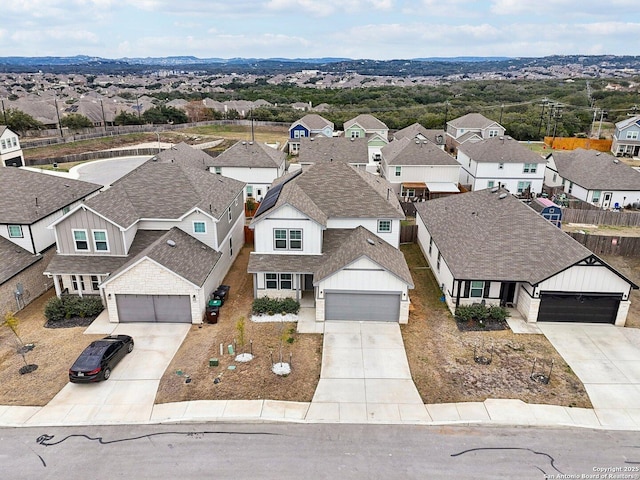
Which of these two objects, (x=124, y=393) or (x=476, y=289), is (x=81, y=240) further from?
(x=476, y=289)

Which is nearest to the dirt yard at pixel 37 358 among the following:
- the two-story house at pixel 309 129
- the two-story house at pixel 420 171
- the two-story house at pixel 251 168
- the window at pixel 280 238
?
the window at pixel 280 238

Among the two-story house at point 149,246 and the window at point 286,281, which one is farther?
the window at point 286,281

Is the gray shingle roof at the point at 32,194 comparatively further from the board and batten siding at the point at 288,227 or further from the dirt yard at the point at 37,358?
the board and batten siding at the point at 288,227

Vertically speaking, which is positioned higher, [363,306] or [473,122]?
[473,122]

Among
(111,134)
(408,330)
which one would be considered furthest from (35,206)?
(111,134)

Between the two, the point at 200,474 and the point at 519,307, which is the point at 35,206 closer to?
the point at 200,474

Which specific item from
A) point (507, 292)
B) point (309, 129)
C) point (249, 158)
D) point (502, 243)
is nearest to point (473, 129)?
point (309, 129)

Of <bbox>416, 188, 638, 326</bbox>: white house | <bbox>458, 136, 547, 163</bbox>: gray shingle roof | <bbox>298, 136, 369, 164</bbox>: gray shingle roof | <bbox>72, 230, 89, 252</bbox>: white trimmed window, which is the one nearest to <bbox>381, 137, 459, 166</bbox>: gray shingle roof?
<bbox>458, 136, 547, 163</bbox>: gray shingle roof
